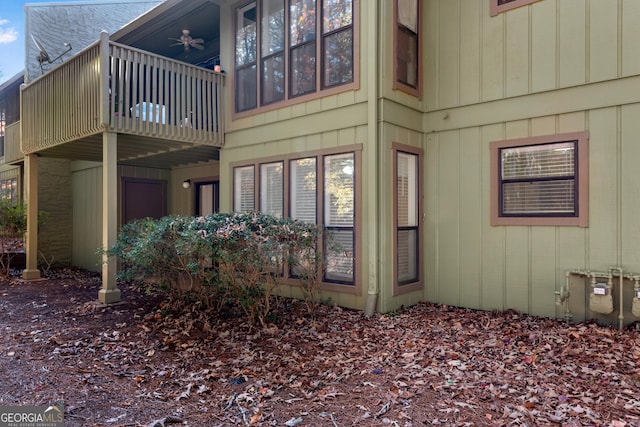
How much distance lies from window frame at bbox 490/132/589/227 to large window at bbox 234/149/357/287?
1.84m

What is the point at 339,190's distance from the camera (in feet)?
20.2

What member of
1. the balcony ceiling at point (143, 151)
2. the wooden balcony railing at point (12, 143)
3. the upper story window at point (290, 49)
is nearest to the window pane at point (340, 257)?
the upper story window at point (290, 49)

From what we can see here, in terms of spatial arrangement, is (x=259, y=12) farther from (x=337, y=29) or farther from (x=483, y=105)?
(x=483, y=105)

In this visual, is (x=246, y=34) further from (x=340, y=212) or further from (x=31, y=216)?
(x=31, y=216)

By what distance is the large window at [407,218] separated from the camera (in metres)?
5.85

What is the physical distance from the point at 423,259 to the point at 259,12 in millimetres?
4864

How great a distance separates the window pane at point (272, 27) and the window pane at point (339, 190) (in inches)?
88.1

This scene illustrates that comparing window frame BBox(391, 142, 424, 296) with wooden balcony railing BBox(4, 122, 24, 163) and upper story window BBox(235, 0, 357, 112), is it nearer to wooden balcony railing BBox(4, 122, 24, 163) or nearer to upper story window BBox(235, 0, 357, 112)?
upper story window BBox(235, 0, 357, 112)

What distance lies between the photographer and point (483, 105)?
579 centimetres

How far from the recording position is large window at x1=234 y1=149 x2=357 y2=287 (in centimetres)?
601

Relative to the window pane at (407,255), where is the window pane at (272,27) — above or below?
above

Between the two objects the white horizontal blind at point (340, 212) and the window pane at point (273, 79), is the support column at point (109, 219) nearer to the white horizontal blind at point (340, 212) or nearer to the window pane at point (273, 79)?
the window pane at point (273, 79)

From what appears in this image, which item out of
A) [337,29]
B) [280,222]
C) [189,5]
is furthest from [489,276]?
[189,5]

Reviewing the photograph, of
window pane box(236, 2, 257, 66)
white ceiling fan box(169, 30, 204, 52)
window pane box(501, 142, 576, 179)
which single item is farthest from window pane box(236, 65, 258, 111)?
window pane box(501, 142, 576, 179)
